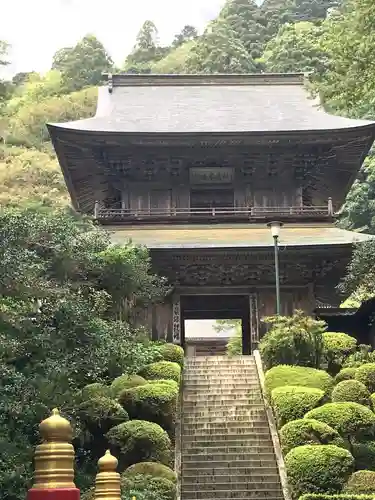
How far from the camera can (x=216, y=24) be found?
227 feet

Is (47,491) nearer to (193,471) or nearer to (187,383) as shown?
(193,471)

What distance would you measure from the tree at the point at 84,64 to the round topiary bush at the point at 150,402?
54.8 m

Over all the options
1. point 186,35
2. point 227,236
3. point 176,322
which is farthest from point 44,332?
point 186,35

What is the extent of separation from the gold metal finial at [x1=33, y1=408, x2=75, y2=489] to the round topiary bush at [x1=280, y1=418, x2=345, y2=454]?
317 inches

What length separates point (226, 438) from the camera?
13070mm

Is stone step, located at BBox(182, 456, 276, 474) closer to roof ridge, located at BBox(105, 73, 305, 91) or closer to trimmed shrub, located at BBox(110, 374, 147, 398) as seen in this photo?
trimmed shrub, located at BBox(110, 374, 147, 398)

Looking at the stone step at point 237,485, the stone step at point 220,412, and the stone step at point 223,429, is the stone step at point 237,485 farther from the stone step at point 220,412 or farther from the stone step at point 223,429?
the stone step at point 220,412

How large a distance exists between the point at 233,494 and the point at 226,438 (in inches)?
65.4

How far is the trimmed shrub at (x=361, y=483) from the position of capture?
10.5 m

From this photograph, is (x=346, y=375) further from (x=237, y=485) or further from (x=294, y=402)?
(x=237, y=485)

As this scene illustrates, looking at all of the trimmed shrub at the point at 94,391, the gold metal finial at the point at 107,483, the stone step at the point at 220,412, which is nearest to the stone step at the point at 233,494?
the trimmed shrub at the point at 94,391

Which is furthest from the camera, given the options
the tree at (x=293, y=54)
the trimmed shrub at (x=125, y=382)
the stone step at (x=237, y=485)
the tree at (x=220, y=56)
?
the tree at (x=220, y=56)

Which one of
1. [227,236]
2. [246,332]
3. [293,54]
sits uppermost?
[293,54]

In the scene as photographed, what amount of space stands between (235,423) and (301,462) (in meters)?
2.67
